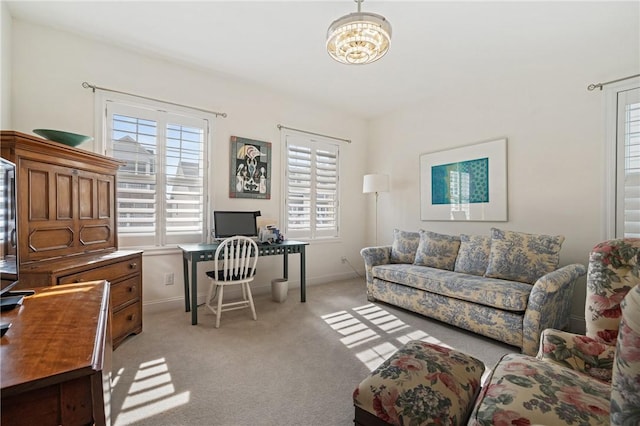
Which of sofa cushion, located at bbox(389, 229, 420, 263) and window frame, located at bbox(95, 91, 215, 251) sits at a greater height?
window frame, located at bbox(95, 91, 215, 251)

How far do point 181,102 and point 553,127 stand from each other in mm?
4002

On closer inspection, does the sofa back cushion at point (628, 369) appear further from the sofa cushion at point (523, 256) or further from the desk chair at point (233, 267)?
the desk chair at point (233, 267)

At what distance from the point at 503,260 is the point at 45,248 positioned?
3.72 meters

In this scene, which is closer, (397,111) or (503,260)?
(503,260)

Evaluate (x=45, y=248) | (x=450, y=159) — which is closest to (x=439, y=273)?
(x=450, y=159)

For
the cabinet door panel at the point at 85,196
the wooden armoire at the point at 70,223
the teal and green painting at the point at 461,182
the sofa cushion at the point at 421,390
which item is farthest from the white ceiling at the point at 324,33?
the sofa cushion at the point at 421,390

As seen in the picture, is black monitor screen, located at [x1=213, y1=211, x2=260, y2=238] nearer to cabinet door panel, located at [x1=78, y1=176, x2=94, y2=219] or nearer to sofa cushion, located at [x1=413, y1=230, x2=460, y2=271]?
cabinet door panel, located at [x1=78, y1=176, x2=94, y2=219]

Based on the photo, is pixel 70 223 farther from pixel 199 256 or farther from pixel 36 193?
pixel 199 256

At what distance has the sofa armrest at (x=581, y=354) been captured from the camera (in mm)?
1243

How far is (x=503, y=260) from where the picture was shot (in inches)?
108

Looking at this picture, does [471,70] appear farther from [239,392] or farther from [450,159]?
[239,392]

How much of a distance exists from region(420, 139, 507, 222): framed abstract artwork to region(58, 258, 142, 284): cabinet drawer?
352 cm

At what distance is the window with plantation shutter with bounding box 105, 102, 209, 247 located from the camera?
114 inches

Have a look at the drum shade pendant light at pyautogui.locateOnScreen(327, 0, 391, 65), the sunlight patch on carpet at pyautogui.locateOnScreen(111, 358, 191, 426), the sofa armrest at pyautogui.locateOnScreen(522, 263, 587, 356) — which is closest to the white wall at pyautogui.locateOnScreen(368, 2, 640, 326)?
the sofa armrest at pyautogui.locateOnScreen(522, 263, 587, 356)
